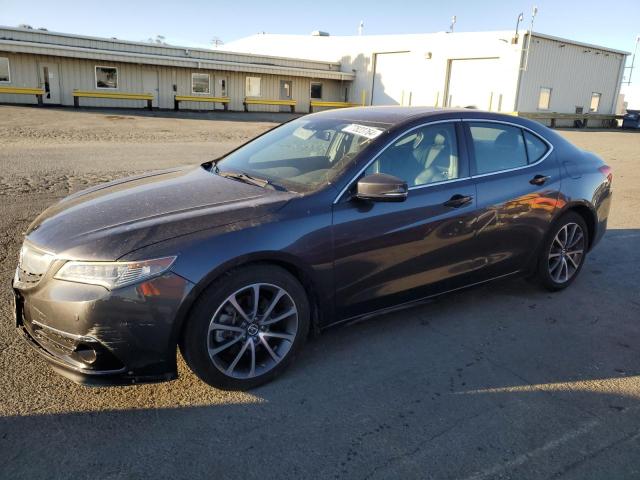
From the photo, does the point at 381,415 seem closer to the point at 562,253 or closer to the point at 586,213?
the point at 562,253

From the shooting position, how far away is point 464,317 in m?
4.29

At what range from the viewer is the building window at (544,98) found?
3184cm

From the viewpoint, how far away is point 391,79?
35.7 m

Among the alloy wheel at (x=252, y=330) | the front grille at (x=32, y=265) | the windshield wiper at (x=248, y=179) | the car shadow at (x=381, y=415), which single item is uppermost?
the windshield wiper at (x=248, y=179)

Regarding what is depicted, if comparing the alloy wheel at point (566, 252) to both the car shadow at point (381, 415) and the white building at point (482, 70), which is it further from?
the white building at point (482, 70)

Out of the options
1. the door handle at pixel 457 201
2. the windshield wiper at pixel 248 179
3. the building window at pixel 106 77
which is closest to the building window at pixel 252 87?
the building window at pixel 106 77

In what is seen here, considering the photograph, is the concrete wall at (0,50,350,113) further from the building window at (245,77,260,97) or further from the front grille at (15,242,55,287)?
the front grille at (15,242,55,287)

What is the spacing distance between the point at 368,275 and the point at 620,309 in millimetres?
2492

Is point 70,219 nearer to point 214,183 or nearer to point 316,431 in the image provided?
point 214,183

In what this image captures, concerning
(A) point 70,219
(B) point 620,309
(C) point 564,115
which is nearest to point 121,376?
(A) point 70,219

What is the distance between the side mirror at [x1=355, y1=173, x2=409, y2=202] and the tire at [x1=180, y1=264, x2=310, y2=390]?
2.30ft

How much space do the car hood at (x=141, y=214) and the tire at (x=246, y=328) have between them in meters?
0.37

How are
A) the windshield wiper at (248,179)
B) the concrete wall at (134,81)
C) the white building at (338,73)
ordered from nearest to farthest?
the windshield wiper at (248,179)
the concrete wall at (134,81)
the white building at (338,73)

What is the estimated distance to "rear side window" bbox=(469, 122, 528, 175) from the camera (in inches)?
165
